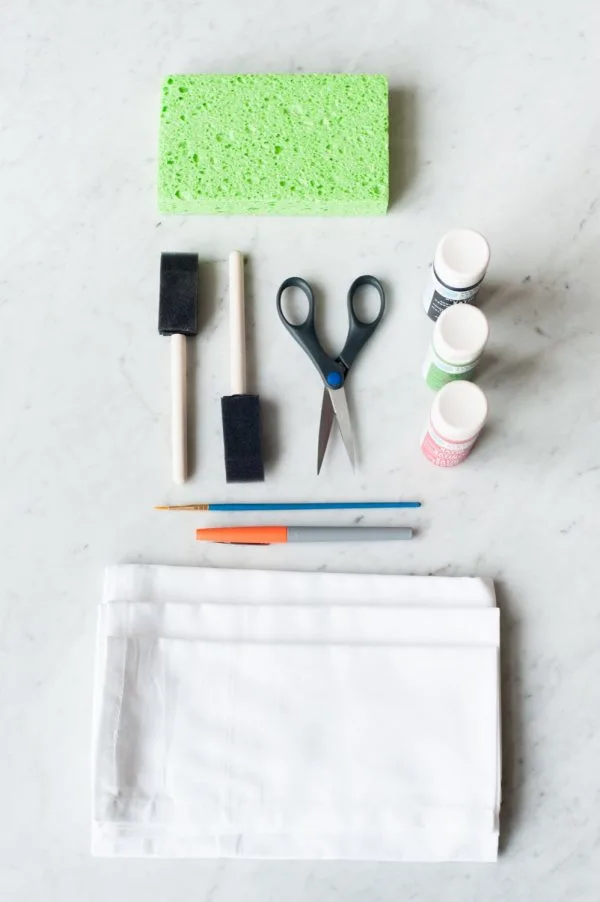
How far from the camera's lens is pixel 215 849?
2.09ft

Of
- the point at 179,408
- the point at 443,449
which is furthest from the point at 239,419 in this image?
the point at 443,449

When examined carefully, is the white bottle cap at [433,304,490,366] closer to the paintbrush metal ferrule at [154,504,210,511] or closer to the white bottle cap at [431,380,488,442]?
the white bottle cap at [431,380,488,442]

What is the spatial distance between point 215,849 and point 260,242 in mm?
466

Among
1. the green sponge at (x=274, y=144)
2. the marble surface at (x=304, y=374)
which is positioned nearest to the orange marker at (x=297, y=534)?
the marble surface at (x=304, y=374)

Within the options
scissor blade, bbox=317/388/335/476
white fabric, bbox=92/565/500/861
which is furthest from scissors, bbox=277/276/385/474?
white fabric, bbox=92/565/500/861

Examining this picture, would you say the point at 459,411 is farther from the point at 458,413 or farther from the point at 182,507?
the point at 182,507

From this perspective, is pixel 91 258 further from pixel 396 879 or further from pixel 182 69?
pixel 396 879

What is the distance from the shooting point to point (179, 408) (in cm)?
70

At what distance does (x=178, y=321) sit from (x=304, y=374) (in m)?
0.11

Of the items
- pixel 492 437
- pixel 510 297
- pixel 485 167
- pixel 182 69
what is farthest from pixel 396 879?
pixel 182 69

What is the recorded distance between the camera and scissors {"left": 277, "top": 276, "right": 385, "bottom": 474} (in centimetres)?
70

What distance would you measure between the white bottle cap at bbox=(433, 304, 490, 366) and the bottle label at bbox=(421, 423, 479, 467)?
61mm

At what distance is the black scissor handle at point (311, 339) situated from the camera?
704mm

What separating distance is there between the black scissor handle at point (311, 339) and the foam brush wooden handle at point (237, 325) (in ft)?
0.10
